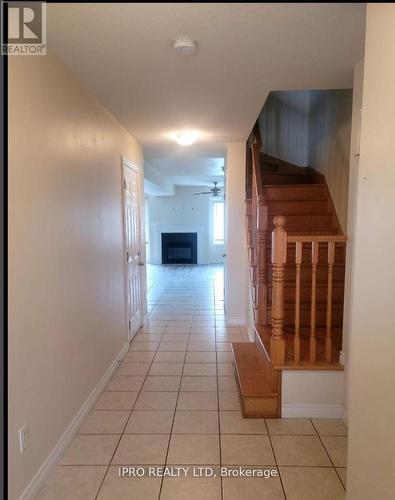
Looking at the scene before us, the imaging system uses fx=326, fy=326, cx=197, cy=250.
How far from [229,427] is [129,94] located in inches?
102

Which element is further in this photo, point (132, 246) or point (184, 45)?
point (132, 246)

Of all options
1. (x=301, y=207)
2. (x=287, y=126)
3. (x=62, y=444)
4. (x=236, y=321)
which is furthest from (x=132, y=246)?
(x=287, y=126)

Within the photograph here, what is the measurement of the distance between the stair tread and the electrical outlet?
140cm

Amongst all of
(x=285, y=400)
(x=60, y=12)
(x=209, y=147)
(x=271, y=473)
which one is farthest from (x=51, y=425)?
(x=209, y=147)

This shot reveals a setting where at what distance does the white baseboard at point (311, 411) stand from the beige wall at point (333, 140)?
1881mm

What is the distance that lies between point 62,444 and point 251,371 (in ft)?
4.74

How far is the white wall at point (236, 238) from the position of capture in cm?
442

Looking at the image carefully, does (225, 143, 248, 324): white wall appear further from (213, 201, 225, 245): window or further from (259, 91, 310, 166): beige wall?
(213, 201, 225, 245): window

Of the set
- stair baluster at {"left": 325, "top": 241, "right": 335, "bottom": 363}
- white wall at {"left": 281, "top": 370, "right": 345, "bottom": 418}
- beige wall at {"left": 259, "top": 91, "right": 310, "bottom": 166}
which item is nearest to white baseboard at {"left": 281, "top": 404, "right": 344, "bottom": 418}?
white wall at {"left": 281, "top": 370, "right": 345, "bottom": 418}

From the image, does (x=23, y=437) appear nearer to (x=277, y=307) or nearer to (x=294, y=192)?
(x=277, y=307)

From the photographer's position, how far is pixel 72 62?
2.05 meters

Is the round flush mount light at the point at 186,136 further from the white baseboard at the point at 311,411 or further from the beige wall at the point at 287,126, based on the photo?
the white baseboard at the point at 311,411

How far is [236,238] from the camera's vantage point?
4.54 m

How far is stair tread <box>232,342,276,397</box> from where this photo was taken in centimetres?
238
